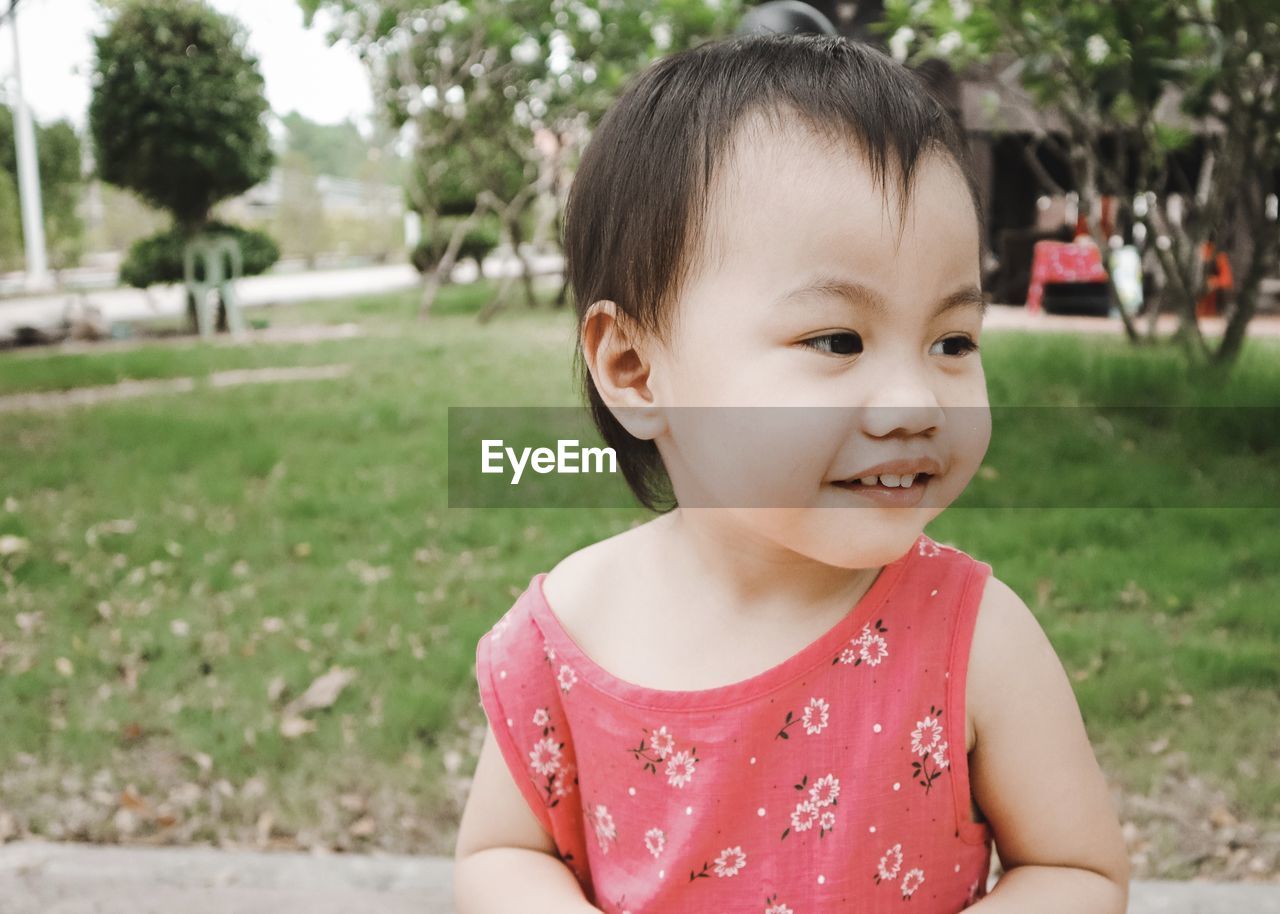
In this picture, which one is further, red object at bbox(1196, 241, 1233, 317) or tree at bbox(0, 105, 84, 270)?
tree at bbox(0, 105, 84, 270)

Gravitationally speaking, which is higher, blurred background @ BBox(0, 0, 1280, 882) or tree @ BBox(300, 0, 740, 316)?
tree @ BBox(300, 0, 740, 316)

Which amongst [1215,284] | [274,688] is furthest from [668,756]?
[1215,284]

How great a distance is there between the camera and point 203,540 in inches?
168

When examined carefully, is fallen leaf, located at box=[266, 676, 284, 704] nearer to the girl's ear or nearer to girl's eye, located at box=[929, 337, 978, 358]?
the girl's ear

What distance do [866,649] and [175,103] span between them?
1039 centimetres

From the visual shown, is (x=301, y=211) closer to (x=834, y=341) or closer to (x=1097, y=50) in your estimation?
(x=1097, y=50)

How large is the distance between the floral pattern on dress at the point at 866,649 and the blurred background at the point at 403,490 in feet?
1.37

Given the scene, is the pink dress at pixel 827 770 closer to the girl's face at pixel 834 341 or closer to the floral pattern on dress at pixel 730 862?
the floral pattern on dress at pixel 730 862

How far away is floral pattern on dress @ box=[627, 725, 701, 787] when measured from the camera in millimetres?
1111

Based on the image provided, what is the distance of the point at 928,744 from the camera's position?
1090 mm

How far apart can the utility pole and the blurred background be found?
15.1 ft

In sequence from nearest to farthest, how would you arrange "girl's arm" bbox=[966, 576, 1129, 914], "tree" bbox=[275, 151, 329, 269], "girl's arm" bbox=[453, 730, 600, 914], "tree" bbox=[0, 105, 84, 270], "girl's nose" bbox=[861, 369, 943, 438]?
1. "girl's nose" bbox=[861, 369, 943, 438]
2. "girl's arm" bbox=[966, 576, 1129, 914]
3. "girl's arm" bbox=[453, 730, 600, 914]
4. "tree" bbox=[0, 105, 84, 270]
5. "tree" bbox=[275, 151, 329, 269]

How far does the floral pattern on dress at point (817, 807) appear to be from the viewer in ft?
3.58

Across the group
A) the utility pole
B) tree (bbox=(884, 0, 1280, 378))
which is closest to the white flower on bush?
tree (bbox=(884, 0, 1280, 378))
